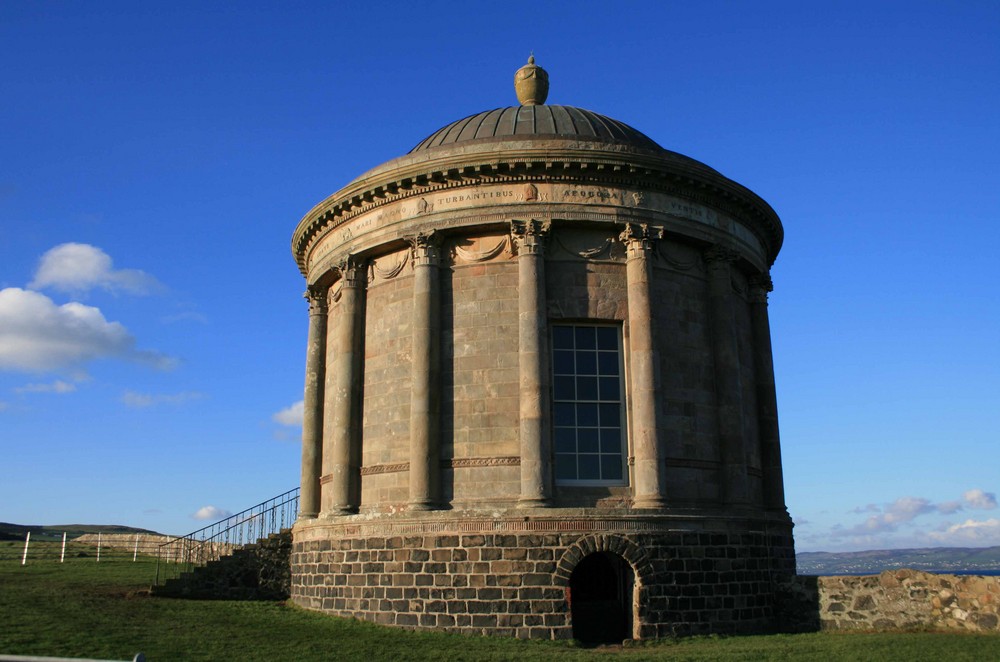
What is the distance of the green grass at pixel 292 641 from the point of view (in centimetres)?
1462

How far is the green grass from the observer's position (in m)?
14.6

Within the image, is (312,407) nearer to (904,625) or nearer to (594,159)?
(594,159)

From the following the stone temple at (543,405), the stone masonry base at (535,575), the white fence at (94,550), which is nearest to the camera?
the stone masonry base at (535,575)

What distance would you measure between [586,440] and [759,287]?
7714mm

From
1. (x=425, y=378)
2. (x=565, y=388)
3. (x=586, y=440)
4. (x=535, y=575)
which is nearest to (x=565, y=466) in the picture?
(x=586, y=440)

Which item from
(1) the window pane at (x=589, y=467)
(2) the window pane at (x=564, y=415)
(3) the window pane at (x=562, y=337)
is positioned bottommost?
(1) the window pane at (x=589, y=467)

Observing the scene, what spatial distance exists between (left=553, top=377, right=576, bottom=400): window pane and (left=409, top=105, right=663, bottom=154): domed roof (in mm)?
6535

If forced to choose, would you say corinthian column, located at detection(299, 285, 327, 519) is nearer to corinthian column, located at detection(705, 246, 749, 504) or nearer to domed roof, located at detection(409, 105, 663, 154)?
domed roof, located at detection(409, 105, 663, 154)

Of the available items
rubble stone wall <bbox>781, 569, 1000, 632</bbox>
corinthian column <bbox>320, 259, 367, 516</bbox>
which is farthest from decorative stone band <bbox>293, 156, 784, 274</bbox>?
rubble stone wall <bbox>781, 569, 1000, 632</bbox>

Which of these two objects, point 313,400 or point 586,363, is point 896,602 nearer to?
point 586,363

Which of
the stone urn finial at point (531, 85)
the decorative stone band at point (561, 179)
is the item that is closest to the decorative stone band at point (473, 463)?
the decorative stone band at point (561, 179)

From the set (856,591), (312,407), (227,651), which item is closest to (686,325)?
(856,591)

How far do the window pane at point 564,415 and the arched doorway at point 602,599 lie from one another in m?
2.86

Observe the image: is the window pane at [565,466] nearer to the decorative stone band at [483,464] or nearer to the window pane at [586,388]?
the decorative stone band at [483,464]
